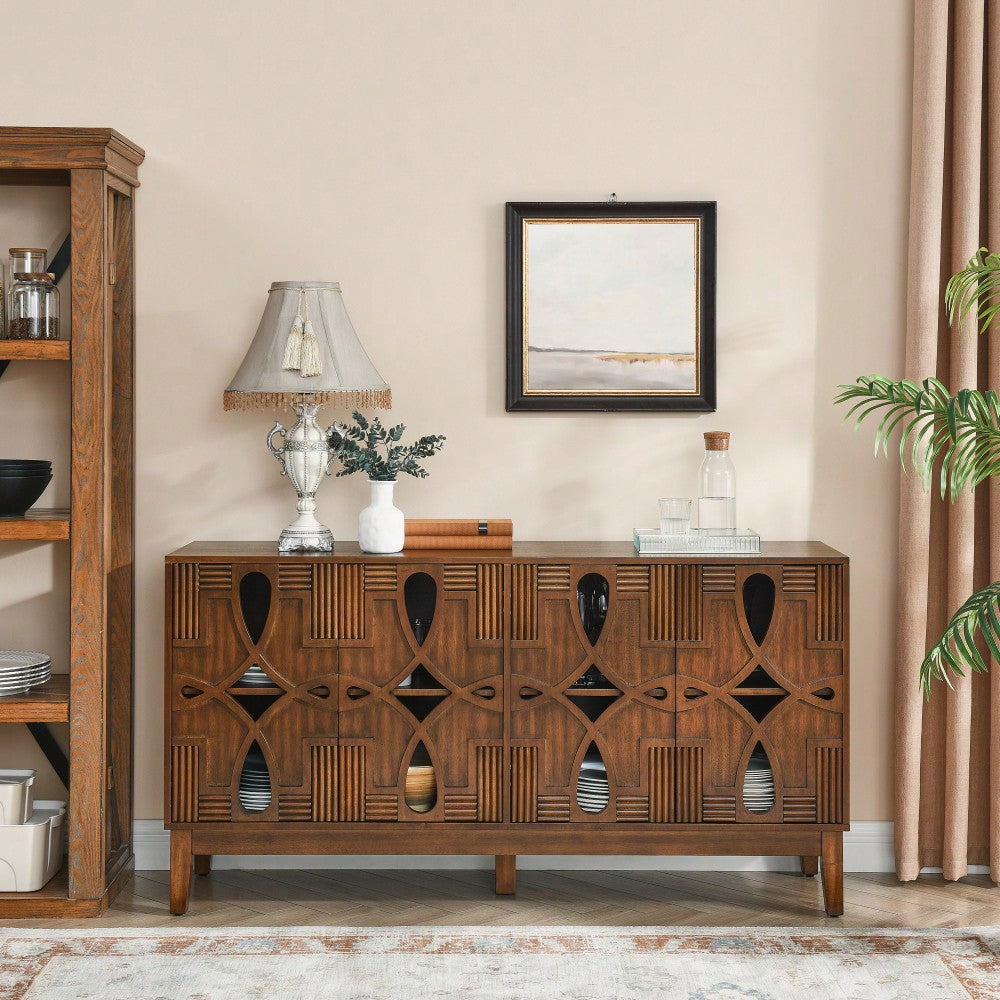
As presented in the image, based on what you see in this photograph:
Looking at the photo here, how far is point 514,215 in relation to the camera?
314cm

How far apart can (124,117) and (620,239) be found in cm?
144

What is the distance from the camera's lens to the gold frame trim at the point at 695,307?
315 centimetres

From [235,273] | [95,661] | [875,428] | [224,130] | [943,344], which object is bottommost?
[95,661]

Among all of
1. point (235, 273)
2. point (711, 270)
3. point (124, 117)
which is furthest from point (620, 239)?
point (124, 117)

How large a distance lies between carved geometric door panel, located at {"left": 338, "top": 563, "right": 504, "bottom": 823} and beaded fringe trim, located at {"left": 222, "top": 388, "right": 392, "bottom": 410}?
1.57ft

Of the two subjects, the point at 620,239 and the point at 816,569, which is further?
the point at 620,239

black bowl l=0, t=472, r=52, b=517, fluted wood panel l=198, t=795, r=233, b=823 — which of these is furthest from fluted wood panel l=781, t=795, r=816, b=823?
black bowl l=0, t=472, r=52, b=517

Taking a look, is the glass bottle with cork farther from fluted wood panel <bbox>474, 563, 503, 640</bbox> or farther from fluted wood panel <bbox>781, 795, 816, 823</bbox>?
fluted wood panel <bbox>781, 795, 816, 823</bbox>

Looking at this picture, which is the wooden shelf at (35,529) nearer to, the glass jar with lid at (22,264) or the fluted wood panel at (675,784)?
the glass jar with lid at (22,264)

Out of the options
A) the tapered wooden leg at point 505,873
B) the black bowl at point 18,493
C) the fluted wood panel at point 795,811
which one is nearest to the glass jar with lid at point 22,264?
the black bowl at point 18,493

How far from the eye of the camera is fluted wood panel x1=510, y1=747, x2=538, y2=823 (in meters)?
2.84

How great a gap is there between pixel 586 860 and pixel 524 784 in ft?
1.78

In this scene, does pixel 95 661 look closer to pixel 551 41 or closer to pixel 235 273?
pixel 235 273

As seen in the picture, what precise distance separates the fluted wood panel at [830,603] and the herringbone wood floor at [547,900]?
0.74m
